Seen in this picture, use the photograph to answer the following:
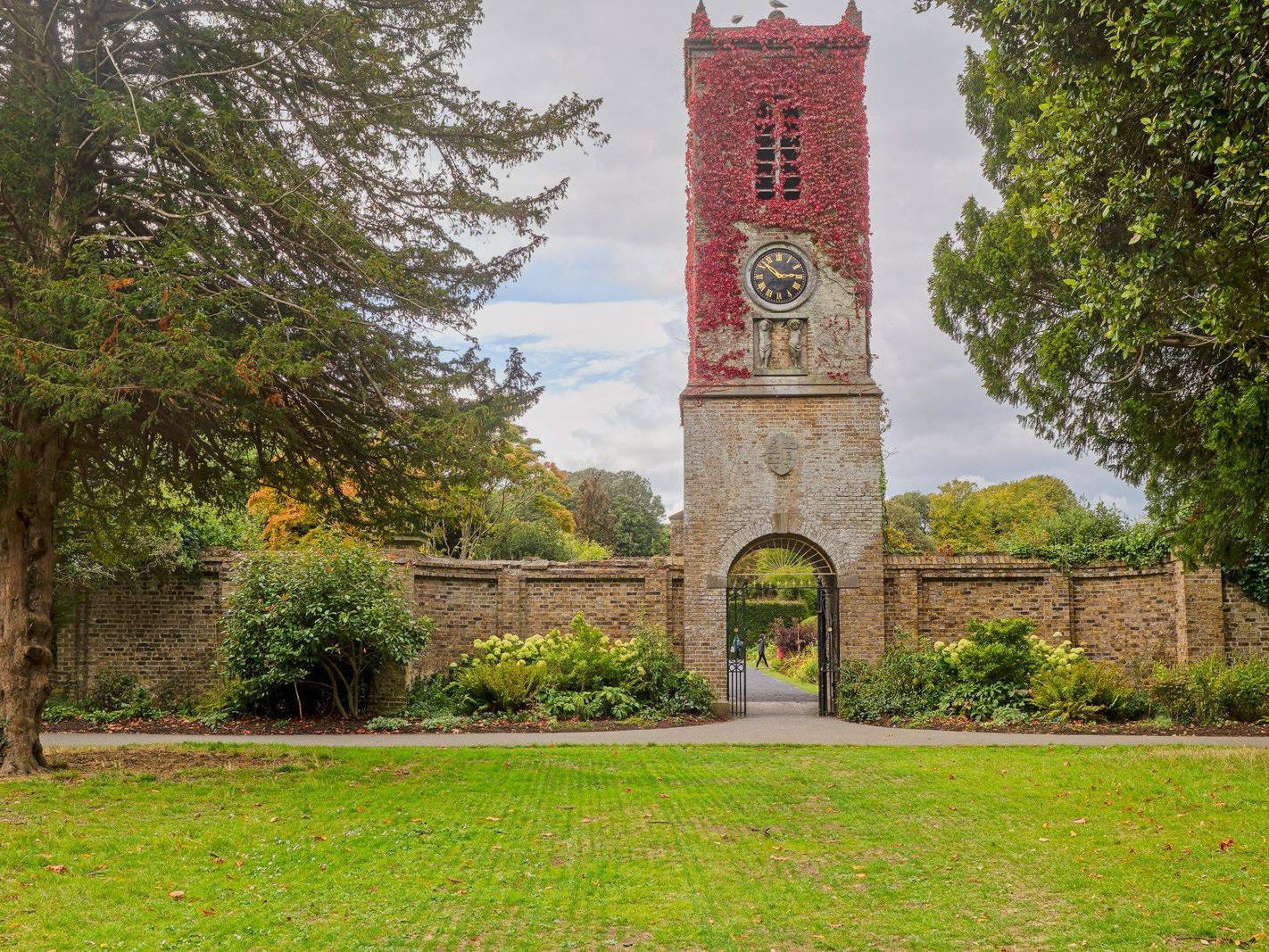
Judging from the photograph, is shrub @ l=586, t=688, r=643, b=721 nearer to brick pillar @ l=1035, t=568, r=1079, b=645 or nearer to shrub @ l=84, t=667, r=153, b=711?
shrub @ l=84, t=667, r=153, b=711

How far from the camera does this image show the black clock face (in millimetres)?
19219

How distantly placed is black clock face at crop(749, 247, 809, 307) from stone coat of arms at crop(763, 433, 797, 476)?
2491 millimetres

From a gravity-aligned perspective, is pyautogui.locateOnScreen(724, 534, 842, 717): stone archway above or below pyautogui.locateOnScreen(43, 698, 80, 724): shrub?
above

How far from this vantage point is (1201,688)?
14.9 metres

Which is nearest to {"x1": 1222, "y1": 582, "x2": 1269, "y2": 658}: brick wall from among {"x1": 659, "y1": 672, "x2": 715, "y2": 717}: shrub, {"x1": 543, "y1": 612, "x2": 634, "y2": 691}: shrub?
{"x1": 659, "y1": 672, "x2": 715, "y2": 717}: shrub

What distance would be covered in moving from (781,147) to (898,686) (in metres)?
9.93

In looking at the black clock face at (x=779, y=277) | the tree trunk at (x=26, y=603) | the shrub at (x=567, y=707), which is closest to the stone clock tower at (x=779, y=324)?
the black clock face at (x=779, y=277)

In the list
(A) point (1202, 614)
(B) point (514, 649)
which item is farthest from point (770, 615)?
(A) point (1202, 614)

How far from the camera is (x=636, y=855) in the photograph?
729 centimetres

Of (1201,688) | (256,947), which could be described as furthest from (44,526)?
(1201,688)

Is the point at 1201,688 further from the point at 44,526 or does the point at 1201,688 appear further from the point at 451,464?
the point at 44,526

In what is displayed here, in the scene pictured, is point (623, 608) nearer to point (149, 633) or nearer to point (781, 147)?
point (149, 633)

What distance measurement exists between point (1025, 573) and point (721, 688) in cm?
567

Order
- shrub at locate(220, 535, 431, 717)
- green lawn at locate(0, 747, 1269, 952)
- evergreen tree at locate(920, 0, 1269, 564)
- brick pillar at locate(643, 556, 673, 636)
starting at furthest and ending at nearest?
brick pillar at locate(643, 556, 673, 636), shrub at locate(220, 535, 431, 717), evergreen tree at locate(920, 0, 1269, 564), green lawn at locate(0, 747, 1269, 952)
